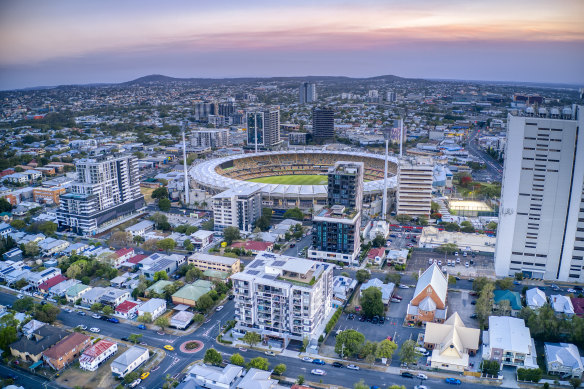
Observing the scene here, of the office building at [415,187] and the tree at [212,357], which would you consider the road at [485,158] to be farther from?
the tree at [212,357]

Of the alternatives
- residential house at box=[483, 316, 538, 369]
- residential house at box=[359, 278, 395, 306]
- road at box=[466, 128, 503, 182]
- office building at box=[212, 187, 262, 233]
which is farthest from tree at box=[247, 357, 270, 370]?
road at box=[466, 128, 503, 182]

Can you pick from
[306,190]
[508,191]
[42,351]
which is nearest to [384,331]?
[508,191]

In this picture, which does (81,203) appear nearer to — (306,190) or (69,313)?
(69,313)

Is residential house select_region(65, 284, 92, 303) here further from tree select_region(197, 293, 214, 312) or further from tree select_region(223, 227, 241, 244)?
tree select_region(223, 227, 241, 244)

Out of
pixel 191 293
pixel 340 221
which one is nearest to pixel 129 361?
pixel 191 293

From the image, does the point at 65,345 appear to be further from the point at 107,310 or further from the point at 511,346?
the point at 511,346

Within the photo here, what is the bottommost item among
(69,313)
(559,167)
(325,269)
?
(69,313)
